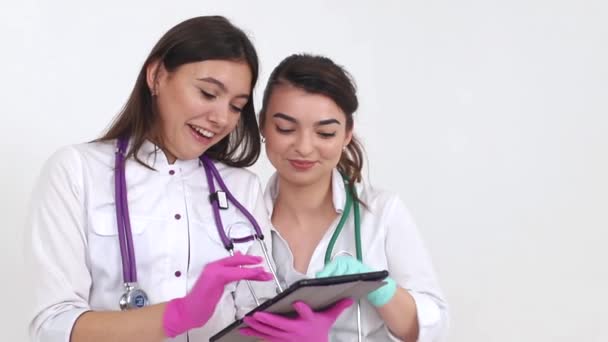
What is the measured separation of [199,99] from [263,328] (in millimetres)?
480

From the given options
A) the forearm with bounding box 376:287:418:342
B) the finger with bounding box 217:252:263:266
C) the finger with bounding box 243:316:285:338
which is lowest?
the forearm with bounding box 376:287:418:342

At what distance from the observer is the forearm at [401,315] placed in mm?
1713

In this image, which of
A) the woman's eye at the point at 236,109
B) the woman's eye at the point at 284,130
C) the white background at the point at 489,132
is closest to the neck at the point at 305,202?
the woman's eye at the point at 284,130

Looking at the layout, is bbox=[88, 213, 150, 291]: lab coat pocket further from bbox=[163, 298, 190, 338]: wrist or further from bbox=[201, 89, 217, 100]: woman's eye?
bbox=[201, 89, 217, 100]: woman's eye

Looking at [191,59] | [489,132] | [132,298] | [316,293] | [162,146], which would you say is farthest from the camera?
[489,132]

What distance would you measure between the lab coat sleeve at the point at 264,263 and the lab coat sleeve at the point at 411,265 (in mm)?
272

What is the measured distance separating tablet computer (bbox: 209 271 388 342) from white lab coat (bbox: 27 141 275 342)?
7.5 inches

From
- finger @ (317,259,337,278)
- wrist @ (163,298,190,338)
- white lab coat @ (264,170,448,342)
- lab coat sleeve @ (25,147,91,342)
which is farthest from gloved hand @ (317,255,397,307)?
lab coat sleeve @ (25,147,91,342)

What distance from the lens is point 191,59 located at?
1.65 m

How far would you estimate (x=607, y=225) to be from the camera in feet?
8.38

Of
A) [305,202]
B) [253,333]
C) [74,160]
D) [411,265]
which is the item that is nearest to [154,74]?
[74,160]

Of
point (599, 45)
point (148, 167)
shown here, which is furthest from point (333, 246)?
point (599, 45)

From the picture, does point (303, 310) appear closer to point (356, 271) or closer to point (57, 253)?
point (356, 271)

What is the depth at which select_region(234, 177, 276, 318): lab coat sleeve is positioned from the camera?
70.2 inches
